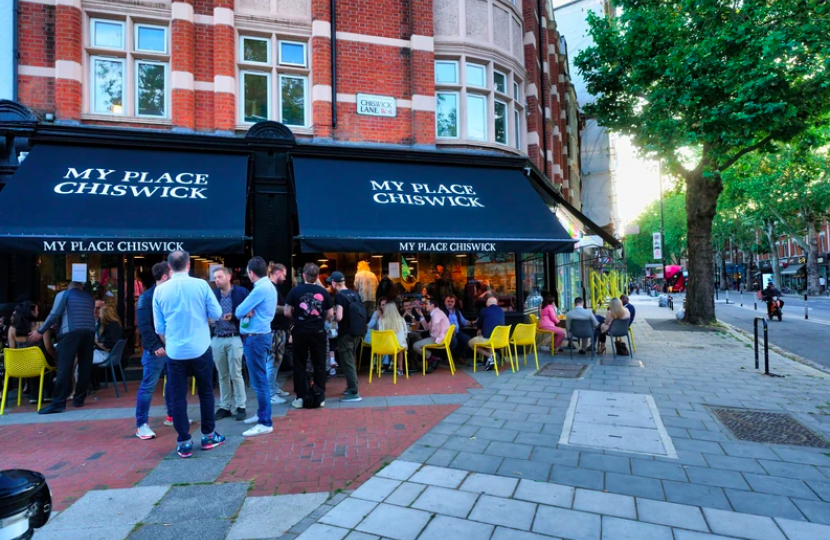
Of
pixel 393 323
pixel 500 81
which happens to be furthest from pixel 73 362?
pixel 500 81

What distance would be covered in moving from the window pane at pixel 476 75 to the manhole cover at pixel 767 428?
26.5 ft

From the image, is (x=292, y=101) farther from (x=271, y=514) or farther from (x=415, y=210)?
(x=271, y=514)

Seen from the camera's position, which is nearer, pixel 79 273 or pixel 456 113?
pixel 79 273

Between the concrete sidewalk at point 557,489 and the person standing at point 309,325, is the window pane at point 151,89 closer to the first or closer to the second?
the person standing at point 309,325

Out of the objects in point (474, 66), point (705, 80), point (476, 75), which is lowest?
point (476, 75)

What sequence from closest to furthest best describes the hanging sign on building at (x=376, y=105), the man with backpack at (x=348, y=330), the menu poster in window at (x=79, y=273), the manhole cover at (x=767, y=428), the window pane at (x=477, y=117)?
the manhole cover at (x=767, y=428) < the man with backpack at (x=348, y=330) < the menu poster in window at (x=79, y=273) < the hanging sign on building at (x=376, y=105) < the window pane at (x=477, y=117)

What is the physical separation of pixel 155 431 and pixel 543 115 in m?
12.9

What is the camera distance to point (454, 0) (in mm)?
10102

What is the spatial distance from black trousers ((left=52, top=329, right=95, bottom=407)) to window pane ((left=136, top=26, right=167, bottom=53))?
5.48 metres

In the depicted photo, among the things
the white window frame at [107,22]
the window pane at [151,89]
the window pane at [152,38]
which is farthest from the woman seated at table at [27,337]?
the window pane at [152,38]

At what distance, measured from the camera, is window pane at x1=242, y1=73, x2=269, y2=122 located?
8.84 meters

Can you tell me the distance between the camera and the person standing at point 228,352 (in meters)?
5.43

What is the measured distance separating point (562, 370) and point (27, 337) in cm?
842

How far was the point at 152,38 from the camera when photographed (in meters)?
8.40
